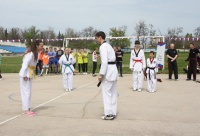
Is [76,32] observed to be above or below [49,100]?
above

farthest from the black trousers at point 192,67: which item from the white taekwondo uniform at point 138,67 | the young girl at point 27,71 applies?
the young girl at point 27,71

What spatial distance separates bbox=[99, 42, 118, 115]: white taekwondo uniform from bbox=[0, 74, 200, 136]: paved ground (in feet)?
1.24

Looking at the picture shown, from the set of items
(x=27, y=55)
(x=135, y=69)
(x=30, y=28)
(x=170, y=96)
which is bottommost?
(x=170, y=96)

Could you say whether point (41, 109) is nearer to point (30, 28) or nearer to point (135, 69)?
point (135, 69)

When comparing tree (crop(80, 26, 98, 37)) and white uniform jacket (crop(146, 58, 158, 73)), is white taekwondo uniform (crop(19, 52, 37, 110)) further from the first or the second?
tree (crop(80, 26, 98, 37))

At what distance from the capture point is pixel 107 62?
285 inches

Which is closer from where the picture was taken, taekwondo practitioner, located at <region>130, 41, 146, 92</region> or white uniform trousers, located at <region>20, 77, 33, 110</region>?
white uniform trousers, located at <region>20, 77, 33, 110</region>

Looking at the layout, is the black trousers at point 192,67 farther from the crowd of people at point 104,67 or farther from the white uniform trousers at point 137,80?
the white uniform trousers at point 137,80

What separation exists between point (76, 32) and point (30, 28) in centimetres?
1453

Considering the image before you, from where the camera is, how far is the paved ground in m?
6.23

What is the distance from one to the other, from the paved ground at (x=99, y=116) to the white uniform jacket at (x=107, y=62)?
3.75 ft

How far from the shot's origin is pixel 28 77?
7.96 metres

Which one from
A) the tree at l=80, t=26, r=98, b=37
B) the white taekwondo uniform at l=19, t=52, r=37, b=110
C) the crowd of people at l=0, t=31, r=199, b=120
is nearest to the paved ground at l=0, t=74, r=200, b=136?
the white taekwondo uniform at l=19, t=52, r=37, b=110

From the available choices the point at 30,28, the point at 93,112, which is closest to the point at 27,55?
the point at 93,112
